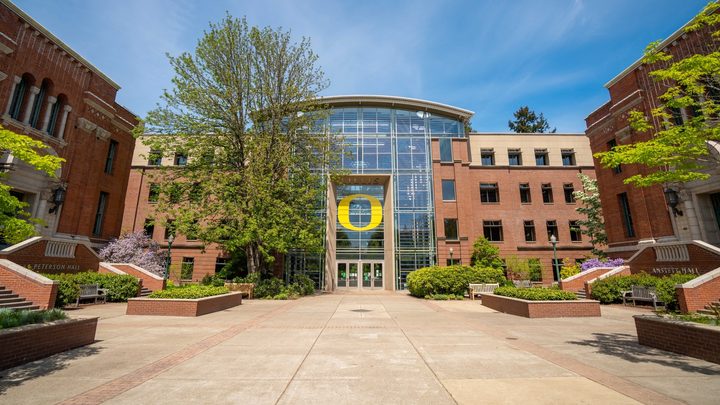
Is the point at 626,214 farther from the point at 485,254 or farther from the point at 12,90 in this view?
the point at 12,90

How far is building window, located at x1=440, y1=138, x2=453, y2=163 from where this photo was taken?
111ft

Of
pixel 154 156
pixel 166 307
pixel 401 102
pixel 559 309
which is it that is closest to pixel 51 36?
pixel 154 156

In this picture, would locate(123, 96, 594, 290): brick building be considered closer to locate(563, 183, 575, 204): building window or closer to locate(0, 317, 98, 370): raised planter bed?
locate(563, 183, 575, 204): building window

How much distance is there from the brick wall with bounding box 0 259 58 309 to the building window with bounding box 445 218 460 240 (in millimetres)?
28175

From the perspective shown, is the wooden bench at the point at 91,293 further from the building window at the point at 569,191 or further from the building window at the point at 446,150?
the building window at the point at 569,191

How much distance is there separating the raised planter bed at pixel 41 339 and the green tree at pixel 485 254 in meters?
27.8

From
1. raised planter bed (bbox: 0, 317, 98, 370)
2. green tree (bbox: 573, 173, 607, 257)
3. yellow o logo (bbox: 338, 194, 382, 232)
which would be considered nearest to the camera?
raised planter bed (bbox: 0, 317, 98, 370)

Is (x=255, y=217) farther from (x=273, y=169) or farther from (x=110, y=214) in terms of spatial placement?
(x=110, y=214)

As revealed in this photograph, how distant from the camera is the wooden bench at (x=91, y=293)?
51.7 feet

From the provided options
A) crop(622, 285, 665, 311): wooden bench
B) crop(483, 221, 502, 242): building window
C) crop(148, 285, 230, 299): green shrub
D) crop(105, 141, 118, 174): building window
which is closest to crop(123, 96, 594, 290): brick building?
crop(483, 221, 502, 242): building window

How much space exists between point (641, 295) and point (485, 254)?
14.1 m

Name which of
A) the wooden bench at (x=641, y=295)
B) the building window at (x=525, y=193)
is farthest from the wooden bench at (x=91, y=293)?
the building window at (x=525, y=193)

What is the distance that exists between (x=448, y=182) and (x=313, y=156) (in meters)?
15.1

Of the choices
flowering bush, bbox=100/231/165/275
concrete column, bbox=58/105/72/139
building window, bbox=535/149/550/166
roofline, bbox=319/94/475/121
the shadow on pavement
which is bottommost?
the shadow on pavement
